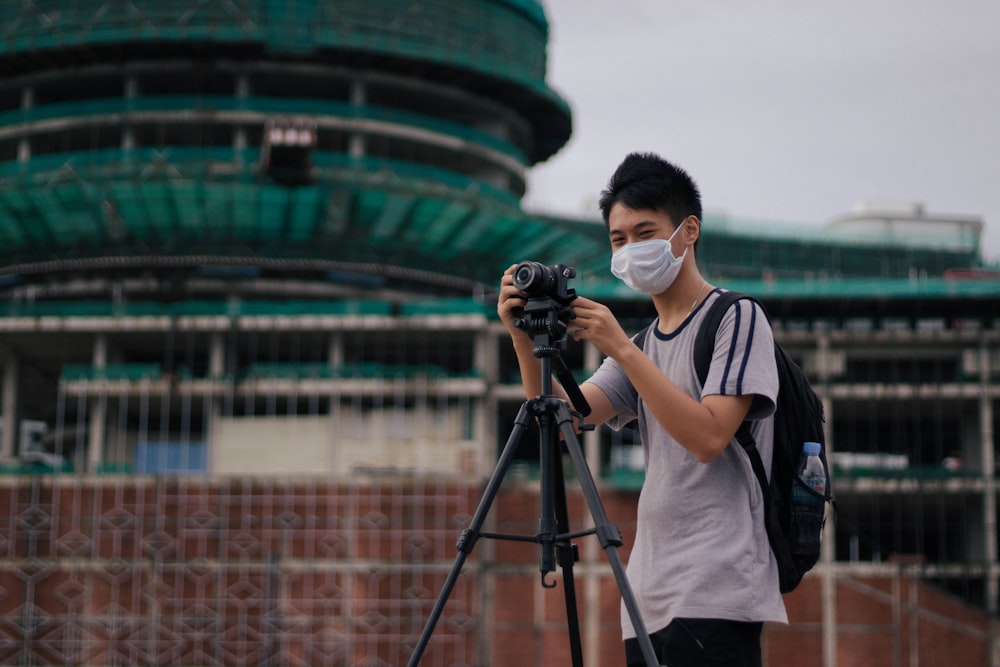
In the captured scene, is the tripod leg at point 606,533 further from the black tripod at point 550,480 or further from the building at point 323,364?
the building at point 323,364

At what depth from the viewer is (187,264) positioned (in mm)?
52594

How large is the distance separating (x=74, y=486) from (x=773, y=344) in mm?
44792

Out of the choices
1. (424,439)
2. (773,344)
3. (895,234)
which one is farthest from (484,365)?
(773,344)


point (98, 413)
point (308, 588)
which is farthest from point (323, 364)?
point (308, 588)

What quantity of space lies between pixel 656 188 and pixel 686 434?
1.04 metres

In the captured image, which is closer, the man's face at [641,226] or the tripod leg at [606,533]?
the tripod leg at [606,533]

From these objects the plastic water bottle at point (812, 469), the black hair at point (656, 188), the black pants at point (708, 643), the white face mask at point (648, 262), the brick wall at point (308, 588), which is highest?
the black hair at point (656, 188)

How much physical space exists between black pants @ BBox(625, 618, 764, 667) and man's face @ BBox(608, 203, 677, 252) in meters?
1.48

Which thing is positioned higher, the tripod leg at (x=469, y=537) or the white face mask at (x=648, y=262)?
the white face mask at (x=648, y=262)

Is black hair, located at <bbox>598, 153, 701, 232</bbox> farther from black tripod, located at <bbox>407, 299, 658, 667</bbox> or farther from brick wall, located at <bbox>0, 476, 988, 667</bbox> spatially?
brick wall, located at <bbox>0, 476, 988, 667</bbox>

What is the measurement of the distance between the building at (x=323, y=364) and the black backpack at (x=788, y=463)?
40.7m

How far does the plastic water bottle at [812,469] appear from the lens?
530cm

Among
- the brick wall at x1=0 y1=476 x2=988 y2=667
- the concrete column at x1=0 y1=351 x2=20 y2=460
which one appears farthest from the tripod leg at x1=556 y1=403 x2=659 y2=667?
the concrete column at x1=0 y1=351 x2=20 y2=460

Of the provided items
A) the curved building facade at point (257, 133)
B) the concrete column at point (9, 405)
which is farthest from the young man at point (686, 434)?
the concrete column at point (9, 405)
